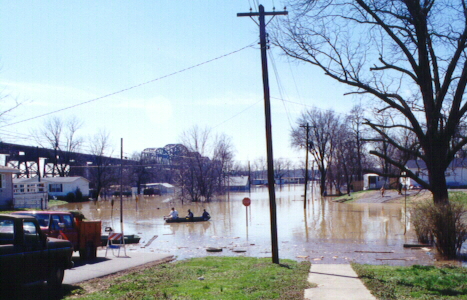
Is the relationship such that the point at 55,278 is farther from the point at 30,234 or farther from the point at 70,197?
the point at 70,197

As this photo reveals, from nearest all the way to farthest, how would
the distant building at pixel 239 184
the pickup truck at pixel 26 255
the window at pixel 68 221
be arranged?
1. the pickup truck at pixel 26 255
2. the window at pixel 68 221
3. the distant building at pixel 239 184

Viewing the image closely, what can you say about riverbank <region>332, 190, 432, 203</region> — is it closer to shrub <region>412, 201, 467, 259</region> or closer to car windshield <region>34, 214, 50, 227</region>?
shrub <region>412, 201, 467, 259</region>

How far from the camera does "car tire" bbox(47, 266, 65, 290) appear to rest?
30.7 feet

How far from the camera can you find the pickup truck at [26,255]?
791cm

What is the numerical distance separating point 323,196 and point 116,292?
7699 cm

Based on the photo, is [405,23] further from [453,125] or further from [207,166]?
[207,166]

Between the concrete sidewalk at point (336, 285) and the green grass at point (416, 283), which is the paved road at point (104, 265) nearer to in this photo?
the concrete sidewalk at point (336, 285)

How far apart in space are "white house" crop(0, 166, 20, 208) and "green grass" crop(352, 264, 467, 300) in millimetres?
38702

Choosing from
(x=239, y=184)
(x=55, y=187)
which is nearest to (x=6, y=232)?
(x=55, y=187)

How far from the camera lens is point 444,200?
16266 millimetres

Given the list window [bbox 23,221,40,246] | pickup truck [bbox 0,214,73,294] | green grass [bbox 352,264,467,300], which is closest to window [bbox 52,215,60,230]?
pickup truck [bbox 0,214,73,294]

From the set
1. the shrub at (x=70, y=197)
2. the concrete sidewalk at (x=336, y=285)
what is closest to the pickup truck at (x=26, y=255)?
the concrete sidewalk at (x=336, y=285)

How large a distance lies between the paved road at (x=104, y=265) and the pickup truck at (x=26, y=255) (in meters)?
1.44

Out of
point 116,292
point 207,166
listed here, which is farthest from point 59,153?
point 116,292
